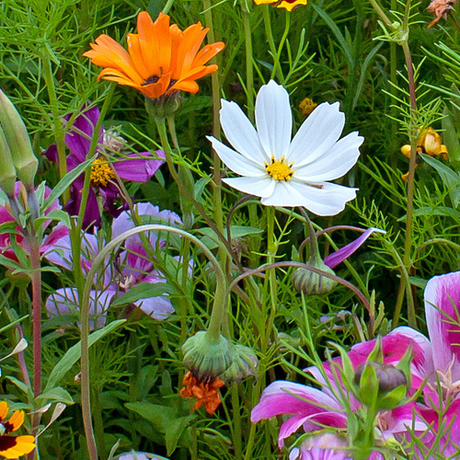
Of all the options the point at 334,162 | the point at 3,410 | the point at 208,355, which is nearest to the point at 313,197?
the point at 334,162

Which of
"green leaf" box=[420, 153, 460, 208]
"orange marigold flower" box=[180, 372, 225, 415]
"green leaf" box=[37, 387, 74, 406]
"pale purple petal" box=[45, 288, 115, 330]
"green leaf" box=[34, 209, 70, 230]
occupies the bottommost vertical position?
"pale purple petal" box=[45, 288, 115, 330]

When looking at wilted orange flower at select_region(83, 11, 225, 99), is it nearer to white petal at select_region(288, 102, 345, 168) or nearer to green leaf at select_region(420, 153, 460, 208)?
white petal at select_region(288, 102, 345, 168)

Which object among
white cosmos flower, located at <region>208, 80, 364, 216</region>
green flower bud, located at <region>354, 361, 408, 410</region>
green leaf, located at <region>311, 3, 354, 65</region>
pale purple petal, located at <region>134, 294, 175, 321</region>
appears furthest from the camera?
green leaf, located at <region>311, 3, 354, 65</region>

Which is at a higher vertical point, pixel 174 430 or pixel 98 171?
pixel 98 171

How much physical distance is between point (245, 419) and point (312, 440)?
1.05ft

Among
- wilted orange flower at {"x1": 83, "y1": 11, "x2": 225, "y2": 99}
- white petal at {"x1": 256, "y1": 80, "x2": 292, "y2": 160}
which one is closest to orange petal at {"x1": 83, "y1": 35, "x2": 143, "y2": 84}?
wilted orange flower at {"x1": 83, "y1": 11, "x2": 225, "y2": 99}

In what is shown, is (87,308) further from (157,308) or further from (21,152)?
(157,308)

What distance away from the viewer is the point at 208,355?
446 mm

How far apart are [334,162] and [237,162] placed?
0.26 ft

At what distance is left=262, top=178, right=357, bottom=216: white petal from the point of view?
46 centimetres

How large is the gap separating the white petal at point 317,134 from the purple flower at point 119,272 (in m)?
0.14

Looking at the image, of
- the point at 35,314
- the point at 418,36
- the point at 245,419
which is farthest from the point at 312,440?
the point at 418,36

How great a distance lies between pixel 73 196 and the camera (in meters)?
0.69

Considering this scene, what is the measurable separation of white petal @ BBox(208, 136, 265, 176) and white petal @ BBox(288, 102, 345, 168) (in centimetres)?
4
